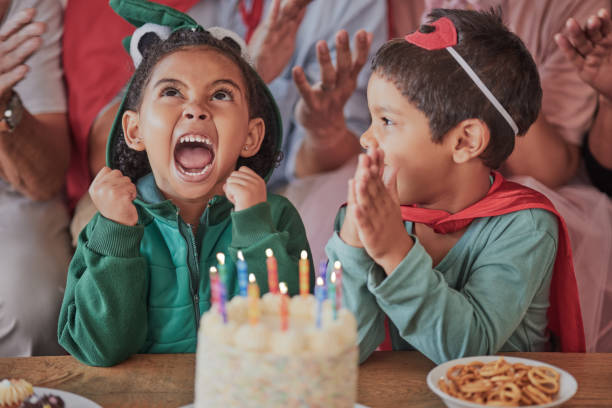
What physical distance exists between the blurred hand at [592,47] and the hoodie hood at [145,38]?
2.85 feet

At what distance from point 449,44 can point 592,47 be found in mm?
840

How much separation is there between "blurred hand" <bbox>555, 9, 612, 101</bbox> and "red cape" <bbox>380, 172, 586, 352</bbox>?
693mm

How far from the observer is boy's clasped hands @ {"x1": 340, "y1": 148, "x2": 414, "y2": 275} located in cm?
106

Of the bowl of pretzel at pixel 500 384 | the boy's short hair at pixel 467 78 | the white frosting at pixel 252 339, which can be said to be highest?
the boy's short hair at pixel 467 78

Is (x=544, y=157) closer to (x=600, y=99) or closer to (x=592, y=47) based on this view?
(x=600, y=99)

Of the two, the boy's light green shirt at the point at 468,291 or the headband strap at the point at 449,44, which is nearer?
the boy's light green shirt at the point at 468,291

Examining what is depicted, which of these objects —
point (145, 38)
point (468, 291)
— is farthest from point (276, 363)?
point (145, 38)

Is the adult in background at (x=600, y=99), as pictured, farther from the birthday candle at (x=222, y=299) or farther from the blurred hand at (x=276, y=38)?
the birthday candle at (x=222, y=299)

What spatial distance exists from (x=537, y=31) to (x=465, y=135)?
1264mm

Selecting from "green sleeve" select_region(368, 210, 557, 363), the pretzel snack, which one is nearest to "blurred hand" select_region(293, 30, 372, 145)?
"green sleeve" select_region(368, 210, 557, 363)

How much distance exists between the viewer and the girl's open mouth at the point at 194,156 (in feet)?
4.55

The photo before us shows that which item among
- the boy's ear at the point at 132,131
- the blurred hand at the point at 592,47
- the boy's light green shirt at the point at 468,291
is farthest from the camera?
the blurred hand at the point at 592,47

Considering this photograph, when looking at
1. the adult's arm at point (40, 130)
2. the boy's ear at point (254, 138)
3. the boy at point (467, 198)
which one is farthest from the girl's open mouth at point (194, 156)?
the adult's arm at point (40, 130)

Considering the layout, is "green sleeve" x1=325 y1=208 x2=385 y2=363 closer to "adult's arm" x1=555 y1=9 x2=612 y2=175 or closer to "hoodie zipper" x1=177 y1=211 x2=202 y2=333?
"hoodie zipper" x1=177 y1=211 x2=202 y2=333
